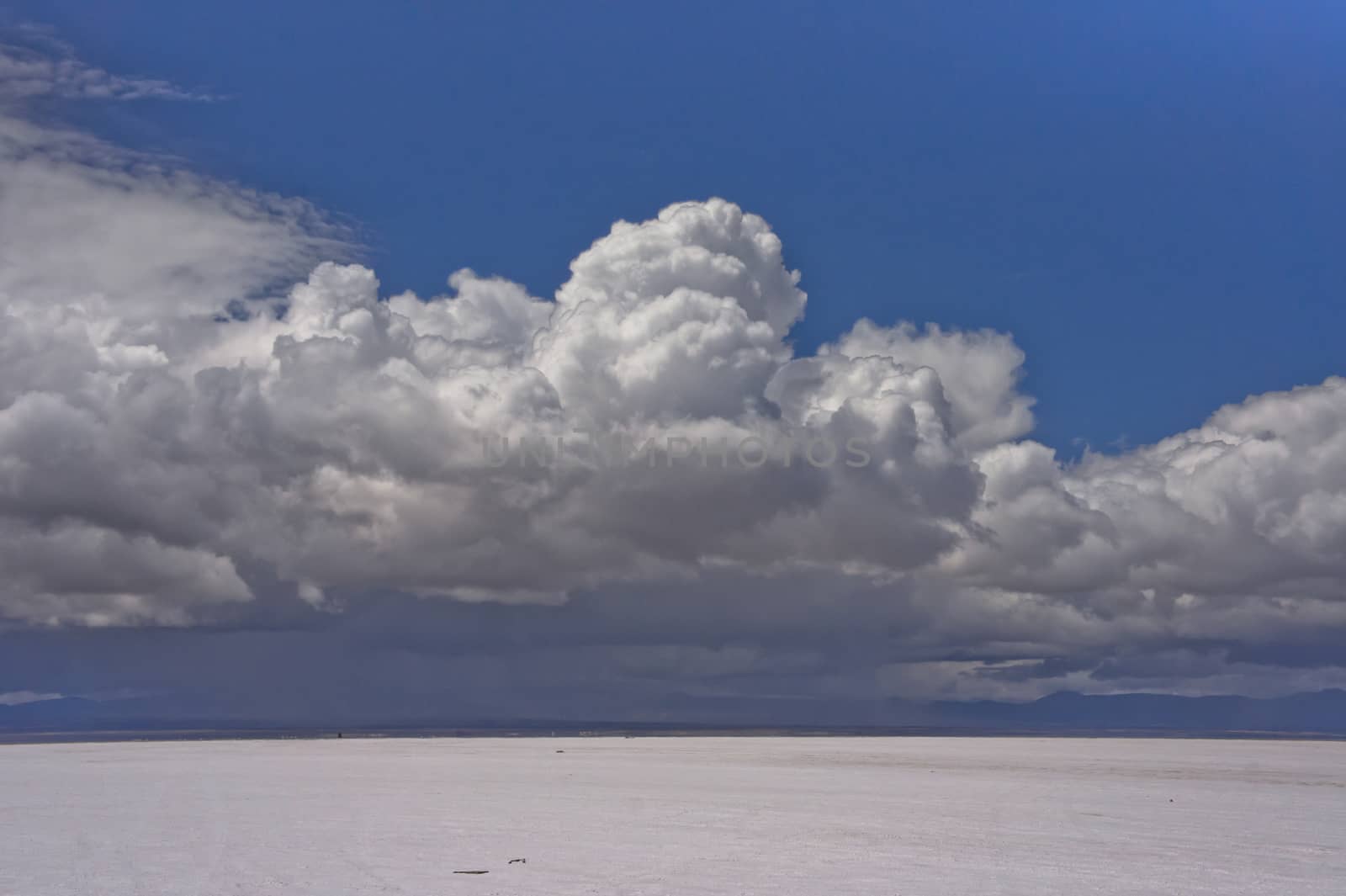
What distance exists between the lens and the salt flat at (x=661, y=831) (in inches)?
996

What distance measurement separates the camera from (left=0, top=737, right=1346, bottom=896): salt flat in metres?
25.3

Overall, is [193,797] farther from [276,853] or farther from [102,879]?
[102,879]

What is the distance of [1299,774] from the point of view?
73.4 meters

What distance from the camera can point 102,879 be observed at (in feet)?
82.3

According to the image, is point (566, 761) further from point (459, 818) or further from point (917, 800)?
point (459, 818)

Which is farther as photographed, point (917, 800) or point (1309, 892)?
point (917, 800)

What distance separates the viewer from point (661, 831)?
113 feet

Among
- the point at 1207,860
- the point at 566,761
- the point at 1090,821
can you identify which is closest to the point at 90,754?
the point at 566,761

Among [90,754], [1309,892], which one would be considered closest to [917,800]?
[1309,892]

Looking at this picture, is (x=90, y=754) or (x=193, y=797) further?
(x=90, y=754)

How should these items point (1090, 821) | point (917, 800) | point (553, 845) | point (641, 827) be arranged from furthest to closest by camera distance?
point (917, 800) < point (1090, 821) < point (641, 827) < point (553, 845)

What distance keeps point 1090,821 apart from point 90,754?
278ft

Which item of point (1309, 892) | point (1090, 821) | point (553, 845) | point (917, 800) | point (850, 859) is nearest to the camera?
point (1309, 892)

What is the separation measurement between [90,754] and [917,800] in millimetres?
76073
